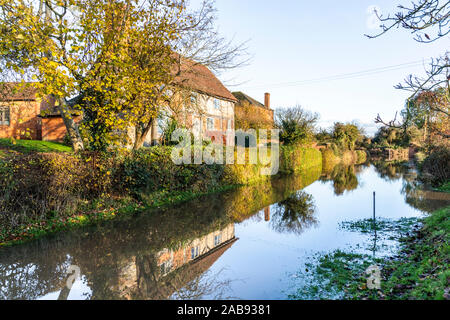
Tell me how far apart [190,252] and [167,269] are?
1.11 m

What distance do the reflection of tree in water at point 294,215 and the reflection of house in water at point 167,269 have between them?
2.36 meters

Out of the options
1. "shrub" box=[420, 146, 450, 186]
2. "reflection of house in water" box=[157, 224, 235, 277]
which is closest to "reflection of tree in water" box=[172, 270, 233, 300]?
"reflection of house in water" box=[157, 224, 235, 277]

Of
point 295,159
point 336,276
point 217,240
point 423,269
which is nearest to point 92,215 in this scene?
point 217,240

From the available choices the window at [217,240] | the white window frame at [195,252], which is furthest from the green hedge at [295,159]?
the white window frame at [195,252]

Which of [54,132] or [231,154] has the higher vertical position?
[54,132]

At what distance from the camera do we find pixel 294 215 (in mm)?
10758

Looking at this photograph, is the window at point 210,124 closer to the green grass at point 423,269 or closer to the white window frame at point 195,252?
the white window frame at point 195,252

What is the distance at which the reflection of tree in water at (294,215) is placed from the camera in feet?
29.9

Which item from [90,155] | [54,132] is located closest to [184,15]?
[90,155]
